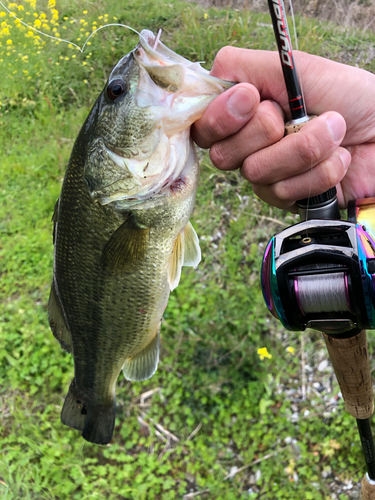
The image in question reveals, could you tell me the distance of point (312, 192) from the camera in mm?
1365

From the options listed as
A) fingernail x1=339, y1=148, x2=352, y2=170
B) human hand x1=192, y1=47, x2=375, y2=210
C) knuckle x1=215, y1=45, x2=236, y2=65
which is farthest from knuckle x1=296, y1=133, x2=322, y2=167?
knuckle x1=215, y1=45, x2=236, y2=65

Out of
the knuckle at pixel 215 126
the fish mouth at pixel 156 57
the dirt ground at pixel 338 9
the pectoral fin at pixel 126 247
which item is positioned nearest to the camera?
the fish mouth at pixel 156 57

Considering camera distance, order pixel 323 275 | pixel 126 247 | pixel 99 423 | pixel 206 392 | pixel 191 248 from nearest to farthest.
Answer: pixel 323 275
pixel 126 247
pixel 191 248
pixel 99 423
pixel 206 392

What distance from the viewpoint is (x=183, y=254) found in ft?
5.05

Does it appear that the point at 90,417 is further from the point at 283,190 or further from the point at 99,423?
the point at 283,190

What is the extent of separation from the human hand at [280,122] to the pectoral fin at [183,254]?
327 mm

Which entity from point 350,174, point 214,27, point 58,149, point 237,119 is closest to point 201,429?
point 350,174

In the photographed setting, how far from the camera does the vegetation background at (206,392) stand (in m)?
2.69

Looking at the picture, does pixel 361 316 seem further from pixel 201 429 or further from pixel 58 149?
pixel 58 149

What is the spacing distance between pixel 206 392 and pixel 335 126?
2.36 m

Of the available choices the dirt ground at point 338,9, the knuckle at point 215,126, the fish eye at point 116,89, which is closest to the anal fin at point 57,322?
the fish eye at point 116,89

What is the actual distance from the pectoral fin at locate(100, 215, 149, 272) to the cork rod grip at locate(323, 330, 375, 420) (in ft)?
2.77

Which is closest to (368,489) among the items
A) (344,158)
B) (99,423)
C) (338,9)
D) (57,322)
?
(99,423)

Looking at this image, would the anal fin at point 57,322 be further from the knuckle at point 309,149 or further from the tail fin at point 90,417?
the knuckle at point 309,149
